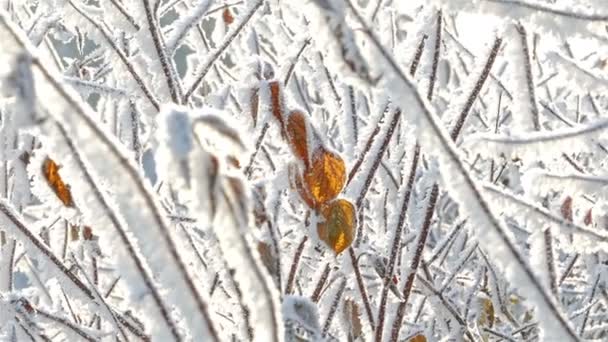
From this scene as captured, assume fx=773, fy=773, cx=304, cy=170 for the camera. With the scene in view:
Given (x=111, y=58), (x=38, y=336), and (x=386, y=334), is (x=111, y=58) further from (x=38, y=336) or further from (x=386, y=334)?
(x=386, y=334)

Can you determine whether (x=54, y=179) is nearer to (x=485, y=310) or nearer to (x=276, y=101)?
(x=276, y=101)

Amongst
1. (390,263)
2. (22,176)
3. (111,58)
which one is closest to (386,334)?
(390,263)

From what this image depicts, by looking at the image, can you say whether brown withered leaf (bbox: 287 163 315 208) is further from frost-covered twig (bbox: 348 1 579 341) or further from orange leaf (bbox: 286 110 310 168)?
frost-covered twig (bbox: 348 1 579 341)

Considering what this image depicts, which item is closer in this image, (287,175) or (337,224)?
(337,224)

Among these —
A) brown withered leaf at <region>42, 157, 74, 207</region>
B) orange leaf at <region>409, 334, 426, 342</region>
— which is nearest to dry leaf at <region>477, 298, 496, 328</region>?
orange leaf at <region>409, 334, 426, 342</region>

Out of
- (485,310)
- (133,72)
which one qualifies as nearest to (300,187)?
(133,72)

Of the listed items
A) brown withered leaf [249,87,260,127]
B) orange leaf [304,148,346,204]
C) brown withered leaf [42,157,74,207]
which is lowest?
orange leaf [304,148,346,204]

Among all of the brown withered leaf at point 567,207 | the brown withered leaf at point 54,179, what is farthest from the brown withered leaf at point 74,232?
the brown withered leaf at point 567,207
